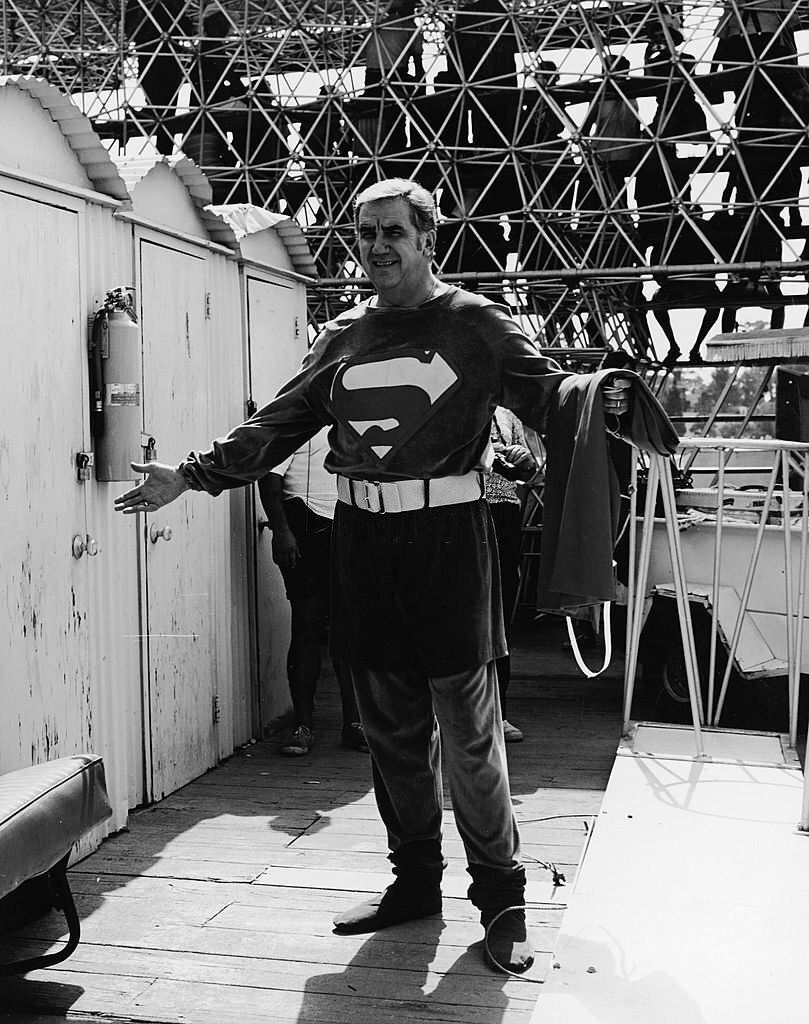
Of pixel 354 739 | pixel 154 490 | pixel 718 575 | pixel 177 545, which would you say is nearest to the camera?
pixel 154 490

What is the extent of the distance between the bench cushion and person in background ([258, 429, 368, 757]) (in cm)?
228

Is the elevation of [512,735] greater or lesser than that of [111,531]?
lesser

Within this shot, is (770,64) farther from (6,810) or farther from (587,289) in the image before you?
(6,810)

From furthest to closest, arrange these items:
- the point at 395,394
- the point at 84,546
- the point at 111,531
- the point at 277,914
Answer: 1. the point at 111,531
2. the point at 84,546
3. the point at 277,914
4. the point at 395,394

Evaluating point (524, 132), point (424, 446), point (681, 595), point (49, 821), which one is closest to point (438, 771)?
point (424, 446)

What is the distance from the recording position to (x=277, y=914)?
12.7ft

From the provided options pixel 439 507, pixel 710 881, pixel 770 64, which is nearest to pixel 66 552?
pixel 439 507

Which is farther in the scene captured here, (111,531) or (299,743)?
(299,743)

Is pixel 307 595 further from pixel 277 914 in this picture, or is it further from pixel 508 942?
pixel 508 942

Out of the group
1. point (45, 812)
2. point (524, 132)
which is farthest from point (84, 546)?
point (524, 132)

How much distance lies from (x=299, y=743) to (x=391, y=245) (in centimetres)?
313

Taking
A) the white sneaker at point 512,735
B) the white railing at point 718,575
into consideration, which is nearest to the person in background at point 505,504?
the white sneaker at point 512,735

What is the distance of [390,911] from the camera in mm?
3729

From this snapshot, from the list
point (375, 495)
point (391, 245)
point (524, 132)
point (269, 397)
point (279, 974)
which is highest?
point (524, 132)
